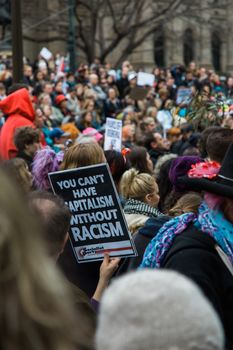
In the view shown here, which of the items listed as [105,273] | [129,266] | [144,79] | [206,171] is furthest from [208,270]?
[144,79]

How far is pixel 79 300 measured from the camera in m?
3.28

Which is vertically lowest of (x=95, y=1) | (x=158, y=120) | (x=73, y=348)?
(x=158, y=120)

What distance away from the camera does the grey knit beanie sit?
1.71 meters

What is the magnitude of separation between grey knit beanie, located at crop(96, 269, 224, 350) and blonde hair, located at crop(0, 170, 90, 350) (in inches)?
5.4

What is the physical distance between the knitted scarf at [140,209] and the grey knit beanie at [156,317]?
3.67 m

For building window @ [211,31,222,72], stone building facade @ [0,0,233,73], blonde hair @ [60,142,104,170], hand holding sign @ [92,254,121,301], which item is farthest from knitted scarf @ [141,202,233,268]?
building window @ [211,31,222,72]

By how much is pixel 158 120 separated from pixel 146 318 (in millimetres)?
16482

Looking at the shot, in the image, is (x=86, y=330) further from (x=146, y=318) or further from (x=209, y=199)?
(x=209, y=199)

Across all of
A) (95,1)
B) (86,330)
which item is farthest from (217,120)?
(95,1)

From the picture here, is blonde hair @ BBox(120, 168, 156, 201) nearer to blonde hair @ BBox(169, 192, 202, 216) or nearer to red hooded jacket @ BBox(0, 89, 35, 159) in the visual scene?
blonde hair @ BBox(169, 192, 202, 216)

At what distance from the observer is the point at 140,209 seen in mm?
5461

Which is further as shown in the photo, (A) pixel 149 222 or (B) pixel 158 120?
(B) pixel 158 120

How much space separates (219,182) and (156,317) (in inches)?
73.2

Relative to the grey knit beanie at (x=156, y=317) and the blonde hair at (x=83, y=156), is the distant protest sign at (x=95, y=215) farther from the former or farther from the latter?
the grey knit beanie at (x=156, y=317)
